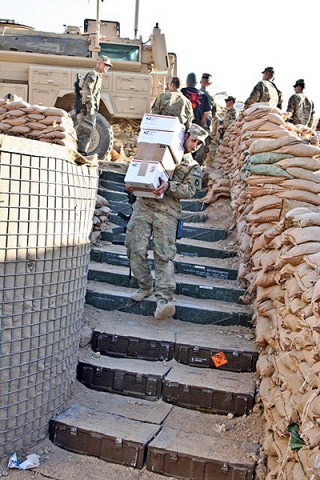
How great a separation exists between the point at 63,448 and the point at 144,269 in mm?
1557

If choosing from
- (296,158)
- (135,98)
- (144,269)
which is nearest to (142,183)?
(144,269)

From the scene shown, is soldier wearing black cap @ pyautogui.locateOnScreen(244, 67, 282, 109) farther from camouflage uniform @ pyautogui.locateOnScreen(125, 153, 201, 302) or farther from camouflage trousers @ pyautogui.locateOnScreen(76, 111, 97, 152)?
camouflage uniform @ pyautogui.locateOnScreen(125, 153, 201, 302)

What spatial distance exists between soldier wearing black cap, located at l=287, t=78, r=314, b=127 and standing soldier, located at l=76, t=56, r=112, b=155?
2.95 metres

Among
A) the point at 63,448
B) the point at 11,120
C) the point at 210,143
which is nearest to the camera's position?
the point at 63,448

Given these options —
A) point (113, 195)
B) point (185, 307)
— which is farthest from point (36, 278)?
point (113, 195)

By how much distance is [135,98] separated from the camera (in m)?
9.27

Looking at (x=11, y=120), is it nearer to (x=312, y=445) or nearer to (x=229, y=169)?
(x=229, y=169)

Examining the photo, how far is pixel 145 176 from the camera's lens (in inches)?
157

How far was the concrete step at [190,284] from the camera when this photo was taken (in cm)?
463

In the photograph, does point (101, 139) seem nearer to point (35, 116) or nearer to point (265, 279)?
point (35, 116)

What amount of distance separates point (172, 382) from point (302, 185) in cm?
156

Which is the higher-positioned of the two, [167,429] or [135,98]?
[135,98]

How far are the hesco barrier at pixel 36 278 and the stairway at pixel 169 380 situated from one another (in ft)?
1.01

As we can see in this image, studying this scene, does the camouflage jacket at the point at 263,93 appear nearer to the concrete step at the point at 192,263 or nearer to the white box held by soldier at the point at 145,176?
the concrete step at the point at 192,263
